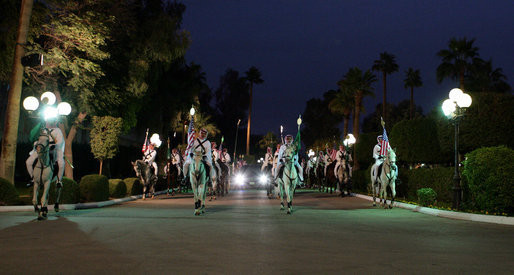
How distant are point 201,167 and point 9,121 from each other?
341 inches

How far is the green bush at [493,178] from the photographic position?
16.5m

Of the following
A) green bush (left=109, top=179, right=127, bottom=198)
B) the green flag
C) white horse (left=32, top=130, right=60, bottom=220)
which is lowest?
green bush (left=109, top=179, right=127, bottom=198)

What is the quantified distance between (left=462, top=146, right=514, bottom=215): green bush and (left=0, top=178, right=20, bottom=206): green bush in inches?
613

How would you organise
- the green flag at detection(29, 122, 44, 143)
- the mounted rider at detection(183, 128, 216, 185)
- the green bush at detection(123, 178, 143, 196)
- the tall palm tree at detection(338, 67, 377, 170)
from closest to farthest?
the green flag at detection(29, 122, 44, 143)
the mounted rider at detection(183, 128, 216, 185)
the green bush at detection(123, 178, 143, 196)
the tall palm tree at detection(338, 67, 377, 170)

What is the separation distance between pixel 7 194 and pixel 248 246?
12.5 metres

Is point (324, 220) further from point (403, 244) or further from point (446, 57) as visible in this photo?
point (446, 57)

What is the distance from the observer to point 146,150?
28312 millimetres

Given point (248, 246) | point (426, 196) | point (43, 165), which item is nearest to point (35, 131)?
point (43, 165)

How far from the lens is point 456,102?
2006cm

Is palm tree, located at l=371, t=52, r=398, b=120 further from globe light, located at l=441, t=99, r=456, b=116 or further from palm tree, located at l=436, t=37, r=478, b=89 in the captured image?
globe light, located at l=441, t=99, r=456, b=116

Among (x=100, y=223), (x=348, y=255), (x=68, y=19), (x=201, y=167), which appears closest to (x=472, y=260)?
(x=348, y=255)

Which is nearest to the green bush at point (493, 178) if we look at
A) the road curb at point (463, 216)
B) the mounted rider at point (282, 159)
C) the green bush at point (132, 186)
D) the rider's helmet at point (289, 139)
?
the road curb at point (463, 216)

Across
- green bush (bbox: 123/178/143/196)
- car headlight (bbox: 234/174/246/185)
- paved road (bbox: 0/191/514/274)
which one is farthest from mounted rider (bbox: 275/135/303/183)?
car headlight (bbox: 234/174/246/185)

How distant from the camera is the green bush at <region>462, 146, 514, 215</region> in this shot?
16531 mm
